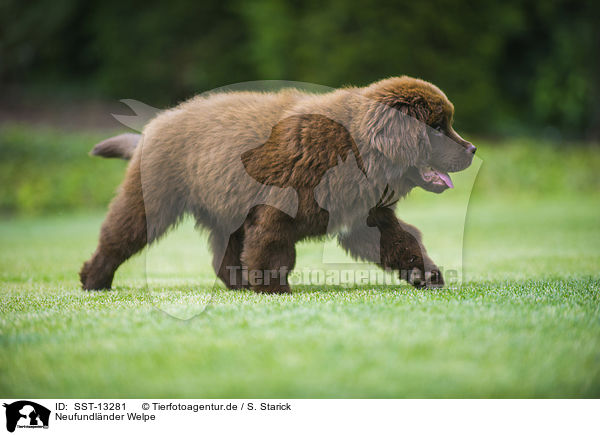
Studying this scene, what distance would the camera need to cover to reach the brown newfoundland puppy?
4316 mm

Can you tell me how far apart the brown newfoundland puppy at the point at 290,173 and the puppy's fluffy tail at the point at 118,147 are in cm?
33

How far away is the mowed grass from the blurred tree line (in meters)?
17.2

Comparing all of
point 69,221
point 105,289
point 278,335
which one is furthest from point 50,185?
point 278,335

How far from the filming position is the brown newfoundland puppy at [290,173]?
14.2 ft

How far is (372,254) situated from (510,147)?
53.6 ft

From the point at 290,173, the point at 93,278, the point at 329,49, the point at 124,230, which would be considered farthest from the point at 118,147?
the point at 329,49

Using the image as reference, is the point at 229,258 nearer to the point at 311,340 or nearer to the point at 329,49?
the point at 311,340

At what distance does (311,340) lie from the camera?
2891 millimetres

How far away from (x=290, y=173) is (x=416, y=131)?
1049 millimetres

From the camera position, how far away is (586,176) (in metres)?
18.4

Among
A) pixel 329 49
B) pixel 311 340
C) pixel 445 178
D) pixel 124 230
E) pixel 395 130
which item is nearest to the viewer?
pixel 311 340
